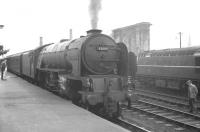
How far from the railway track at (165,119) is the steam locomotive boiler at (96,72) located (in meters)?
1.30

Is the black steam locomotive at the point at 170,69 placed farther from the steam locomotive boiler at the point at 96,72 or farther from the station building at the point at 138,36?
the station building at the point at 138,36

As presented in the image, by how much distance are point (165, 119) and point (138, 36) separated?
113ft

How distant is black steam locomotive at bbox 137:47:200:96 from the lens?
18.5m

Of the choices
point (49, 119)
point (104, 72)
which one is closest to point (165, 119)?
point (104, 72)

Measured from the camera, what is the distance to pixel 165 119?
36.9ft

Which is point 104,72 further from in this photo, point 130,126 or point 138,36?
point 138,36

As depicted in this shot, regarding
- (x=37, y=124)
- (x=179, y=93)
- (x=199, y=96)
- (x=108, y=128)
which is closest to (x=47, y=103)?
(x=37, y=124)

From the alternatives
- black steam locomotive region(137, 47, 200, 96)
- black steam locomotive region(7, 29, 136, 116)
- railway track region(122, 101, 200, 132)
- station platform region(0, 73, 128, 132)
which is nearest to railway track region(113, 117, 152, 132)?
black steam locomotive region(7, 29, 136, 116)

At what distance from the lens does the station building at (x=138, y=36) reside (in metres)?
44.6

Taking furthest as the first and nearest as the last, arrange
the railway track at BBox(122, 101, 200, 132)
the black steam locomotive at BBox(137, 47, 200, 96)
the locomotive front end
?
the black steam locomotive at BBox(137, 47, 200, 96) → the locomotive front end → the railway track at BBox(122, 101, 200, 132)

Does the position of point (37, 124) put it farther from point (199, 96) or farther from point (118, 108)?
point (199, 96)

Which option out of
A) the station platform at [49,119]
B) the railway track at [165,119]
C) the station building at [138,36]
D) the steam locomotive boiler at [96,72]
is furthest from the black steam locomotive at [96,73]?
the station building at [138,36]

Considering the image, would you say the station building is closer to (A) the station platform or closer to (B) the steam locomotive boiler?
(B) the steam locomotive boiler

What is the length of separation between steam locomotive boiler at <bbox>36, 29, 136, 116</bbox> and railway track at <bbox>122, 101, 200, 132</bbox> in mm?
1303
